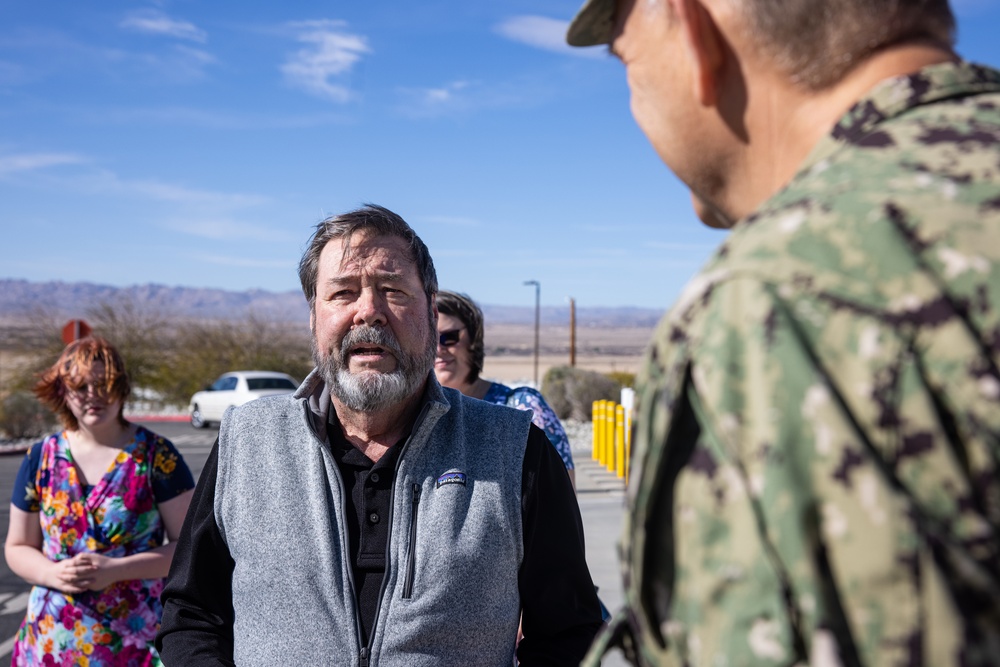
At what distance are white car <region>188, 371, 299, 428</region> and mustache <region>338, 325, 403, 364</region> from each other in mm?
22850

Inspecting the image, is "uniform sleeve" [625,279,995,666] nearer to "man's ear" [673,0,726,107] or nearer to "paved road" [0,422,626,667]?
"man's ear" [673,0,726,107]

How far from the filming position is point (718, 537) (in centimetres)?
81

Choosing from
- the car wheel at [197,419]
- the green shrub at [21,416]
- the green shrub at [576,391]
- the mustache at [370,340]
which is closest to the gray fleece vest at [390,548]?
the mustache at [370,340]

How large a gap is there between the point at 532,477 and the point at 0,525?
429 inches

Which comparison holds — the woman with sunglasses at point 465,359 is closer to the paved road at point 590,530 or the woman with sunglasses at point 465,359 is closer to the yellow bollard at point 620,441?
the paved road at point 590,530

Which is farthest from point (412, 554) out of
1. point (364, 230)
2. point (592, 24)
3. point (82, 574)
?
point (82, 574)

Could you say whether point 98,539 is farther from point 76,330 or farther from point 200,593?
point 76,330

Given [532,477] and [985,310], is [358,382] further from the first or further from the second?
[985,310]

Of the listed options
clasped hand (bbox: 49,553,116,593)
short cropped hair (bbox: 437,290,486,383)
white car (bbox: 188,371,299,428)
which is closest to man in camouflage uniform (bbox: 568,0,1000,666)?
clasped hand (bbox: 49,553,116,593)

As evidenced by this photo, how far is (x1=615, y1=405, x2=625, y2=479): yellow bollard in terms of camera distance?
14.6 m

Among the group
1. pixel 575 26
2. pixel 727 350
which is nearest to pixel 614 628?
pixel 727 350

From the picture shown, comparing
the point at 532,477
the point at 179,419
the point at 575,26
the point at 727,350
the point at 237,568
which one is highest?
the point at 575,26

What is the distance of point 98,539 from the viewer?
13.1 feet

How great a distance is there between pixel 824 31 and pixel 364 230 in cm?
216
